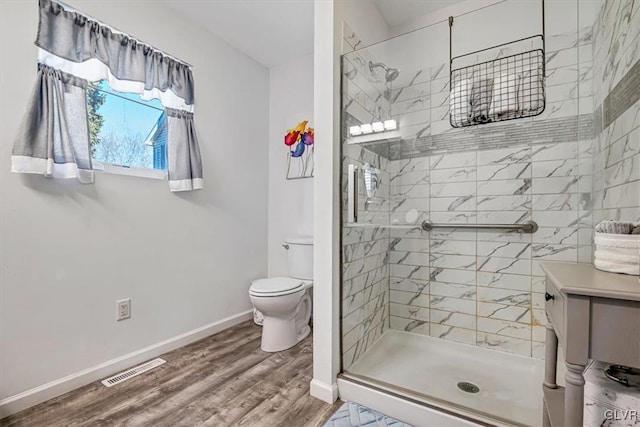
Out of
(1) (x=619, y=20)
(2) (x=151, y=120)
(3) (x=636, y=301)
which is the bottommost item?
(3) (x=636, y=301)

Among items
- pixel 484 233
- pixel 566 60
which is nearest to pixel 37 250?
pixel 484 233

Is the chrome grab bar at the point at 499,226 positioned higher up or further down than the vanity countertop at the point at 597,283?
higher up

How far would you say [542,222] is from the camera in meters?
1.79

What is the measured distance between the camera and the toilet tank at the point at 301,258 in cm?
A: 243

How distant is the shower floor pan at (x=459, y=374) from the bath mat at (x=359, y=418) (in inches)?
5.8

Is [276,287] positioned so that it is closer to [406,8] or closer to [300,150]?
[300,150]

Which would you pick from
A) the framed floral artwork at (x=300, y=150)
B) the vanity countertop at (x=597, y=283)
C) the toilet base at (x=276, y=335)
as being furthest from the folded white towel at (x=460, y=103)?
the toilet base at (x=276, y=335)

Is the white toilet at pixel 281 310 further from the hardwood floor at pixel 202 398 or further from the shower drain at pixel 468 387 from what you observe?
the shower drain at pixel 468 387

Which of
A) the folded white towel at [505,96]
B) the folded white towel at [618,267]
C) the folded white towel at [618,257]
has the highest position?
the folded white towel at [505,96]

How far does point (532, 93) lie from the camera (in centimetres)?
171

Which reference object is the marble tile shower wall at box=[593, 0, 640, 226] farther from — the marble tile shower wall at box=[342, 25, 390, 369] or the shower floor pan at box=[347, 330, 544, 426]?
Result: the marble tile shower wall at box=[342, 25, 390, 369]

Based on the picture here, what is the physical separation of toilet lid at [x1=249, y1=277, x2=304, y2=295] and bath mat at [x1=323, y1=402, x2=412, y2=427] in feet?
2.56

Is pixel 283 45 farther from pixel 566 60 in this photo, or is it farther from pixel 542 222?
pixel 542 222

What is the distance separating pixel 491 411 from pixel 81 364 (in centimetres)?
206
